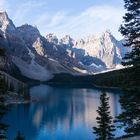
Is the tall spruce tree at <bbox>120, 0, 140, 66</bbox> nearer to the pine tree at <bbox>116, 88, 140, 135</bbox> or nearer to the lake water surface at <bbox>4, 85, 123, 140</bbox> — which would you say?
the pine tree at <bbox>116, 88, 140, 135</bbox>

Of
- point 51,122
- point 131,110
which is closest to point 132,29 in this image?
point 131,110

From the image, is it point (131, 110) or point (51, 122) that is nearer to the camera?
point (131, 110)

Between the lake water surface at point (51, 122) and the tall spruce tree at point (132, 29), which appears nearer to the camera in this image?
the tall spruce tree at point (132, 29)

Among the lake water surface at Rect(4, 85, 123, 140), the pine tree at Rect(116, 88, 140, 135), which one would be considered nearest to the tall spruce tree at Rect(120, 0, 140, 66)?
the pine tree at Rect(116, 88, 140, 135)

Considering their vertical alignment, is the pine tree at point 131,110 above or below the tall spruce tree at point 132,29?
below

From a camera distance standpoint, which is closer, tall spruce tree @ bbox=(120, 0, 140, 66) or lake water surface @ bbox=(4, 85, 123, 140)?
tall spruce tree @ bbox=(120, 0, 140, 66)

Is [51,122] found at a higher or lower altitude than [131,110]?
lower

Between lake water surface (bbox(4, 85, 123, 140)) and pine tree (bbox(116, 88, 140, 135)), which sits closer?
pine tree (bbox(116, 88, 140, 135))

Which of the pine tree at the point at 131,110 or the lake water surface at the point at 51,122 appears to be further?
the lake water surface at the point at 51,122

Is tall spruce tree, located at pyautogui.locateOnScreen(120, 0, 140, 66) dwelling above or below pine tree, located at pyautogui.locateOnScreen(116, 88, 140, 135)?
above

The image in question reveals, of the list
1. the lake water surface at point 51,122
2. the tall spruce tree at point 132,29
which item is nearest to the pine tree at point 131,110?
the tall spruce tree at point 132,29

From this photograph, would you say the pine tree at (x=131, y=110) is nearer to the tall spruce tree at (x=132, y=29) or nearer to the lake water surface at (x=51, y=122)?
the tall spruce tree at (x=132, y=29)

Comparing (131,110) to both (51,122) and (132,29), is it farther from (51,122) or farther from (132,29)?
(51,122)

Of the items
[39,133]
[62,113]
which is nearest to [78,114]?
[62,113]
